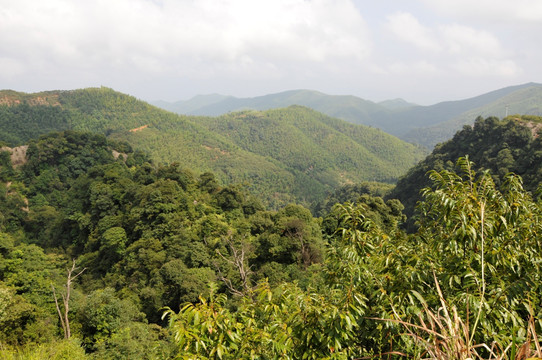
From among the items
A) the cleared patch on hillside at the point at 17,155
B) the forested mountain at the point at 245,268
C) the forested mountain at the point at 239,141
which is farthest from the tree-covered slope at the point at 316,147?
the cleared patch on hillside at the point at 17,155

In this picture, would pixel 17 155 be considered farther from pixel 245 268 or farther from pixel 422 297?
pixel 422 297

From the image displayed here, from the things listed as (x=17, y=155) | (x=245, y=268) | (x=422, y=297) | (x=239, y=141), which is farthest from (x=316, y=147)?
(x=422, y=297)

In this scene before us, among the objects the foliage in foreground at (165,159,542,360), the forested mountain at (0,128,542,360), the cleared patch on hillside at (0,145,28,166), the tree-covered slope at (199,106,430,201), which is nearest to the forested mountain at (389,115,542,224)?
the forested mountain at (0,128,542,360)

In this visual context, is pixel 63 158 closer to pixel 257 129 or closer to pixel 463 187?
pixel 463 187

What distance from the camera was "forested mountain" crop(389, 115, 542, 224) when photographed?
3253 cm

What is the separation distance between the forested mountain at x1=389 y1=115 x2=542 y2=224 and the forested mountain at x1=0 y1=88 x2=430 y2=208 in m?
43.2

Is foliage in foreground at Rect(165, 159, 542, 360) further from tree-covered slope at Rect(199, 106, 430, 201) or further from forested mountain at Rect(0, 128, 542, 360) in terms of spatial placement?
tree-covered slope at Rect(199, 106, 430, 201)

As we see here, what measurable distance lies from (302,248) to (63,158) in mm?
41379

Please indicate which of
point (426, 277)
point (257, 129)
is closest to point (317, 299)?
point (426, 277)

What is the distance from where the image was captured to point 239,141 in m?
148

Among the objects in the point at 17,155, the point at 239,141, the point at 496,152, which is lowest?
the point at 496,152

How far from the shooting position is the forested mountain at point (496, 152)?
3253cm

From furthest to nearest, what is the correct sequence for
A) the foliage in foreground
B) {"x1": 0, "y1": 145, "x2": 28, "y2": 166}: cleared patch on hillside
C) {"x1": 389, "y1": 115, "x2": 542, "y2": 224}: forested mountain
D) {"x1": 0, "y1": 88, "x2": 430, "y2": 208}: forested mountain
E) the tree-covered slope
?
the tree-covered slope
{"x1": 0, "y1": 88, "x2": 430, "y2": 208}: forested mountain
{"x1": 0, "y1": 145, "x2": 28, "y2": 166}: cleared patch on hillside
{"x1": 389, "y1": 115, "x2": 542, "y2": 224}: forested mountain
the foliage in foreground

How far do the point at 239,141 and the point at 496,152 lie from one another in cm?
11944
